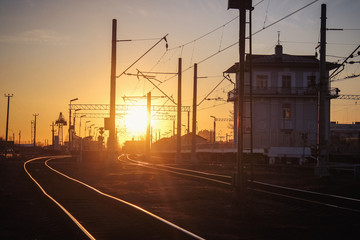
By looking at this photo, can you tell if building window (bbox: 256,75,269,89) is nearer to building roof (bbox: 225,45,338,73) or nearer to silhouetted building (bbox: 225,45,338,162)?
silhouetted building (bbox: 225,45,338,162)

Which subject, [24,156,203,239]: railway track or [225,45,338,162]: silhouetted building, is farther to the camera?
[225,45,338,162]: silhouetted building

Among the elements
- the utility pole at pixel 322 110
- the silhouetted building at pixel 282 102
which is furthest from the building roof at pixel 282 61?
the utility pole at pixel 322 110

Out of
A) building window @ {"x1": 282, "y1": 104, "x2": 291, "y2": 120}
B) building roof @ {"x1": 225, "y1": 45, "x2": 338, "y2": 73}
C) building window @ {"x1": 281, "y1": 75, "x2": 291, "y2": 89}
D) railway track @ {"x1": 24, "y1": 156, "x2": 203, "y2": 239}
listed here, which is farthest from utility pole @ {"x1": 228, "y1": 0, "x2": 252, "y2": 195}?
building window @ {"x1": 281, "y1": 75, "x2": 291, "y2": 89}

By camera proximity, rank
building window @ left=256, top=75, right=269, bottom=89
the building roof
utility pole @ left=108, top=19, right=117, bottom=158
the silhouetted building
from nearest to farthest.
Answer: utility pole @ left=108, top=19, right=117, bottom=158 < the silhouetted building < building window @ left=256, top=75, right=269, bottom=89 < the building roof

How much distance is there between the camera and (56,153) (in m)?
104

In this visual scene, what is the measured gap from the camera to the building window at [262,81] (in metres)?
66.6

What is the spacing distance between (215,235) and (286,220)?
3.15 m

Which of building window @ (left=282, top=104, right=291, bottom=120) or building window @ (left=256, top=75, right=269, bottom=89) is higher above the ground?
building window @ (left=256, top=75, right=269, bottom=89)

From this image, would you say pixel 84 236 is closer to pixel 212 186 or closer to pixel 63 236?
pixel 63 236

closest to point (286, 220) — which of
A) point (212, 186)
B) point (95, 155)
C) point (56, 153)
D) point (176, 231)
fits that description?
point (176, 231)

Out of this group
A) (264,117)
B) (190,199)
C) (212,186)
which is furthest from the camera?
(264,117)

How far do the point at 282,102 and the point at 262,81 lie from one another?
405 centimetres

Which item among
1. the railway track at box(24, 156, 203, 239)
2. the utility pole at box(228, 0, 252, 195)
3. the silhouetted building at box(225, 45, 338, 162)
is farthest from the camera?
the silhouetted building at box(225, 45, 338, 162)

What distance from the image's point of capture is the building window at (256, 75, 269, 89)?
6662 cm
